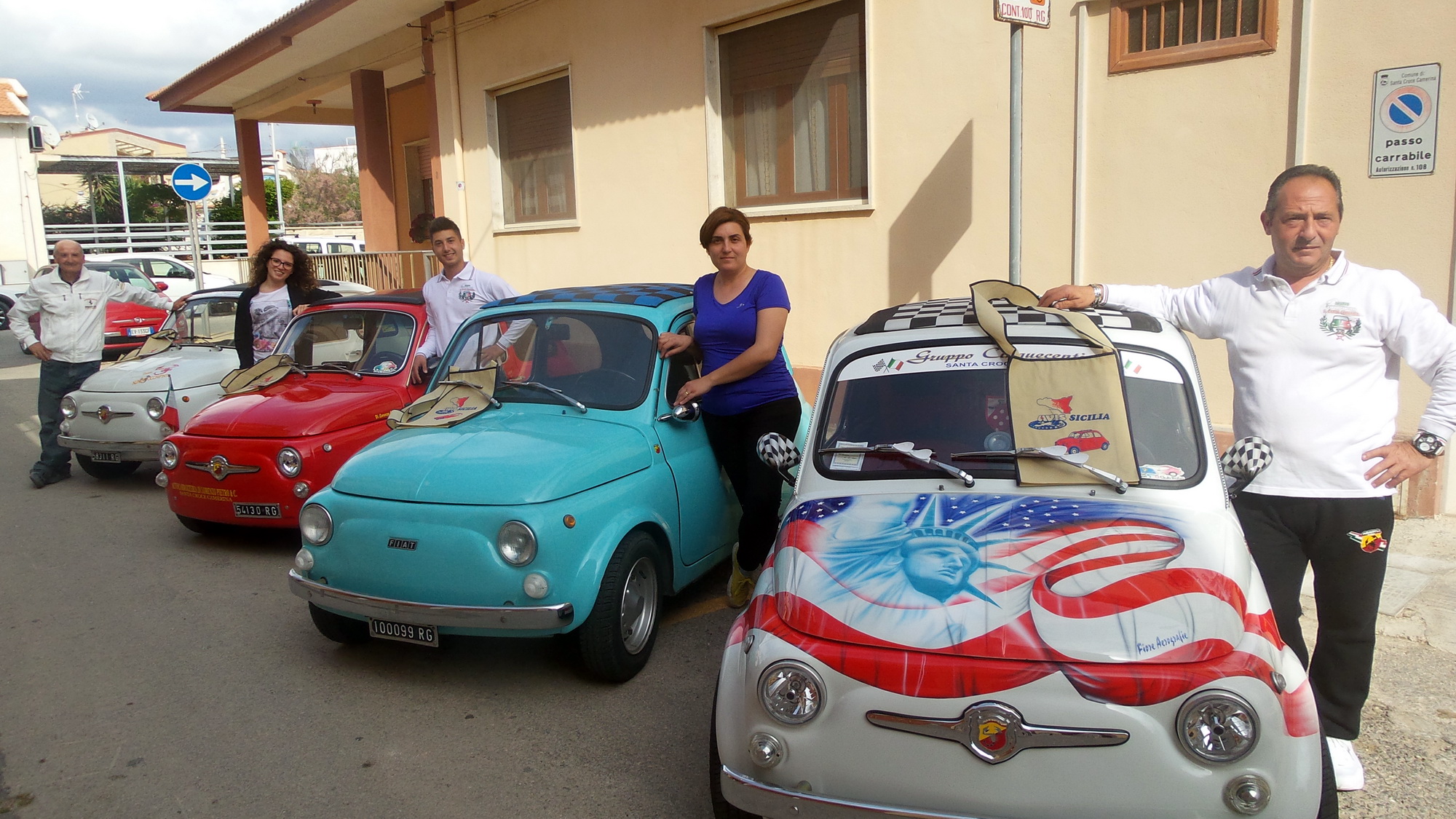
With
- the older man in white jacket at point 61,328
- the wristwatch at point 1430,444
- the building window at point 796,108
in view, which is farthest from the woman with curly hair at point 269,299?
the wristwatch at point 1430,444

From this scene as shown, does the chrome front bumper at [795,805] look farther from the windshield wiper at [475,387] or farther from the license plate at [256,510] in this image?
the license plate at [256,510]

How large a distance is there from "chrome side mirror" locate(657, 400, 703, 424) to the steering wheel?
2.62 m

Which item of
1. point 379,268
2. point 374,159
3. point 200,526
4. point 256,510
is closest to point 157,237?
point 374,159

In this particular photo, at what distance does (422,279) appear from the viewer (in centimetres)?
1549

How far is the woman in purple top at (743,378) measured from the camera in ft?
15.2

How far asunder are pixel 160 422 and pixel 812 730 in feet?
23.0

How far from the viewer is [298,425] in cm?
597

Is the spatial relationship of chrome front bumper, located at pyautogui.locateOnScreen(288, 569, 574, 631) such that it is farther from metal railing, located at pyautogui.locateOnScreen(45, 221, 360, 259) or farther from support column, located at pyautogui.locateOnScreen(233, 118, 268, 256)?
metal railing, located at pyautogui.locateOnScreen(45, 221, 360, 259)

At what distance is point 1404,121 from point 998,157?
253 cm

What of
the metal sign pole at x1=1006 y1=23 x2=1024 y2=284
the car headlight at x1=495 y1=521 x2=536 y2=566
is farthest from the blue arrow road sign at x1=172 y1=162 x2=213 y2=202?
the car headlight at x1=495 y1=521 x2=536 y2=566

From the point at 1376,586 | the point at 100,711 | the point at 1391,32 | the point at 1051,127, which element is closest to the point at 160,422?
the point at 100,711

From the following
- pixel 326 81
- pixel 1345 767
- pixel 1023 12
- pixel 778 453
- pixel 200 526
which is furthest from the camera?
pixel 326 81

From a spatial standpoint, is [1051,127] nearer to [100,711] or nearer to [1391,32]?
[1391,32]

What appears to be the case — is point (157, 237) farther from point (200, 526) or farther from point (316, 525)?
point (316, 525)
